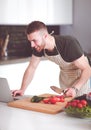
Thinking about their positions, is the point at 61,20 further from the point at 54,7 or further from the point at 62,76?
the point at 62,76

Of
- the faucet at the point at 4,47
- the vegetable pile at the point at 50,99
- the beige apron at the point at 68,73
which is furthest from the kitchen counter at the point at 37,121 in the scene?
the faucet at the point at 4,47

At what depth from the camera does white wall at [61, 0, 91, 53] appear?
4.09 m

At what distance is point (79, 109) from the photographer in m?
1.64

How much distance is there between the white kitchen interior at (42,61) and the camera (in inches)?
62.8

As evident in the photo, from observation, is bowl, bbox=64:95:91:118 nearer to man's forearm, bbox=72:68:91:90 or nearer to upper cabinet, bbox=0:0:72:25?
man's forearm, bbox=72:68:91:90

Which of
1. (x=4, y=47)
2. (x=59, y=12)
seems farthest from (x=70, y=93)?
(x=59, y=12)

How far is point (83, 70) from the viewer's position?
7.09 feet

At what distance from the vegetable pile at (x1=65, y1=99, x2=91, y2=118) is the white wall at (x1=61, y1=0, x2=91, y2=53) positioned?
254 cm

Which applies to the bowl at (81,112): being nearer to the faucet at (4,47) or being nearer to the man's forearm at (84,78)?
the man's forearm at (84,78)

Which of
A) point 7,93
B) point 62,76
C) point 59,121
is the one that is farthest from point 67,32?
point 59,121

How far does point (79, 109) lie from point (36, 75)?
6.50 ft

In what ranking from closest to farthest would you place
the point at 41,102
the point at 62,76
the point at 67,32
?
the point at 41,102
the point at 62,76
the point at 67,32

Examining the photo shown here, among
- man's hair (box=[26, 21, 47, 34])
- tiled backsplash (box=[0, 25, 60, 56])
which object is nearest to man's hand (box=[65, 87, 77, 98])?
man's hair (box=[26, 21, 47, 34])

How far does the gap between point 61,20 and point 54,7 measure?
218 mm
